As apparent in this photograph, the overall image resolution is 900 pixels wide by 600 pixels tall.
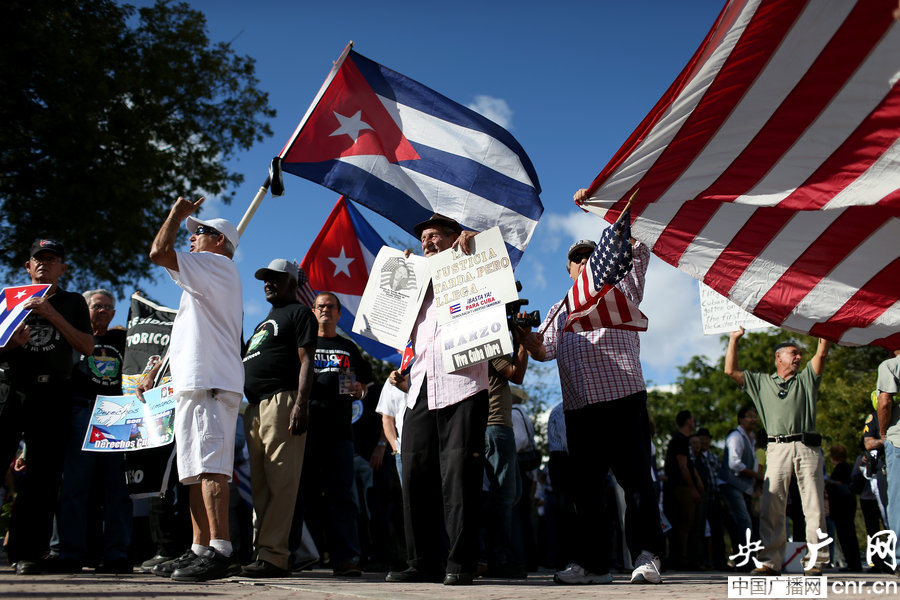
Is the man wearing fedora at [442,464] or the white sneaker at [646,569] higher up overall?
the man wearing fedora at [442,464]

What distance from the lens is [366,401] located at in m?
8.52

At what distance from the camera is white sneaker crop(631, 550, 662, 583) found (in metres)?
5.05

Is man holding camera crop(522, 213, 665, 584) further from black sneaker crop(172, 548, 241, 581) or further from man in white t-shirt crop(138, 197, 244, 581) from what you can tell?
black sneaker crop(172, 548, 241, 581)

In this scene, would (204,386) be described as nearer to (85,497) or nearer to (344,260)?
(85,497)

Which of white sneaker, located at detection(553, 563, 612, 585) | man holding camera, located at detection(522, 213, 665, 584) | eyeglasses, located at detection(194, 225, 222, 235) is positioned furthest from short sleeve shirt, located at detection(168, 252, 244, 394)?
white sneaker, located at detection(553, 563, 612, 585)

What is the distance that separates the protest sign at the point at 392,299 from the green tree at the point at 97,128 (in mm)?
10231

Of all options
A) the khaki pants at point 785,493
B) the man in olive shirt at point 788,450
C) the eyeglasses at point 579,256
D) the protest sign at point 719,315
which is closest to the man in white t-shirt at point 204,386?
the eyeglasses at point 579,256

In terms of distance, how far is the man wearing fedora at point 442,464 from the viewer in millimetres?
4711

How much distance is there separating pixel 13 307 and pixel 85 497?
1.39 meters

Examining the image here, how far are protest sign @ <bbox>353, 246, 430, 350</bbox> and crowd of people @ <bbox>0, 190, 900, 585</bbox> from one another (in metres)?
0.29

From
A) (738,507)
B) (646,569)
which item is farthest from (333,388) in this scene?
(738,507)

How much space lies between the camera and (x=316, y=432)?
635 centimetres

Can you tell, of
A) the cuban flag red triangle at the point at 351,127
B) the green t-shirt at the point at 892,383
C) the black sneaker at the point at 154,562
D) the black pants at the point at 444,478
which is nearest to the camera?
the black pants at the point at 444,478

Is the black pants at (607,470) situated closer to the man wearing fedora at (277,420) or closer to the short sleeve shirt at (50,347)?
the man wearing fedora at (277,420)
